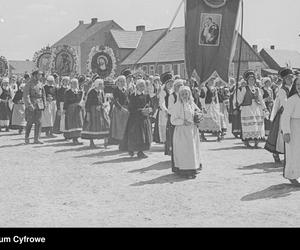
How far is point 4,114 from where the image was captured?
19.0 m

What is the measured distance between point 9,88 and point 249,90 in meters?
9.18

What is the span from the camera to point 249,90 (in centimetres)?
1290

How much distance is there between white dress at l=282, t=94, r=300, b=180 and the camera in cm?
793

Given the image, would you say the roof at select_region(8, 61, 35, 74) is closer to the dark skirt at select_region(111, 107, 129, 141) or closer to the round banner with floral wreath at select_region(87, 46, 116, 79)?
the dark skirt at select_region(111, 107, 129, 141)

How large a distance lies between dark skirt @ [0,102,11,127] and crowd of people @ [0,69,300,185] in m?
0.88

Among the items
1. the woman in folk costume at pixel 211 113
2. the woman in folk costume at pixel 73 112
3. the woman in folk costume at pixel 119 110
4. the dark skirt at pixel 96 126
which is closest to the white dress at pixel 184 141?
the woman in folk costume at pixel 119 110

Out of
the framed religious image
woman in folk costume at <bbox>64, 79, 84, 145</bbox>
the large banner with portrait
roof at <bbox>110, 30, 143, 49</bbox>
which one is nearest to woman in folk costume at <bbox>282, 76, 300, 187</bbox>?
the large banner with portrait

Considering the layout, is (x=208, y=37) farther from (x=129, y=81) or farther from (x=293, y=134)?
(x=293, y=134)

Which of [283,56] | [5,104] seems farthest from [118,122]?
[283,56]

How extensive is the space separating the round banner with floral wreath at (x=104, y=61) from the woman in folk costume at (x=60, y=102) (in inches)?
121

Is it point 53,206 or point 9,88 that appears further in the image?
point 9,88

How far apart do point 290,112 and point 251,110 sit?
16.8 feet

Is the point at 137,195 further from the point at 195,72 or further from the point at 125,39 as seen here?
the point at 125,39
